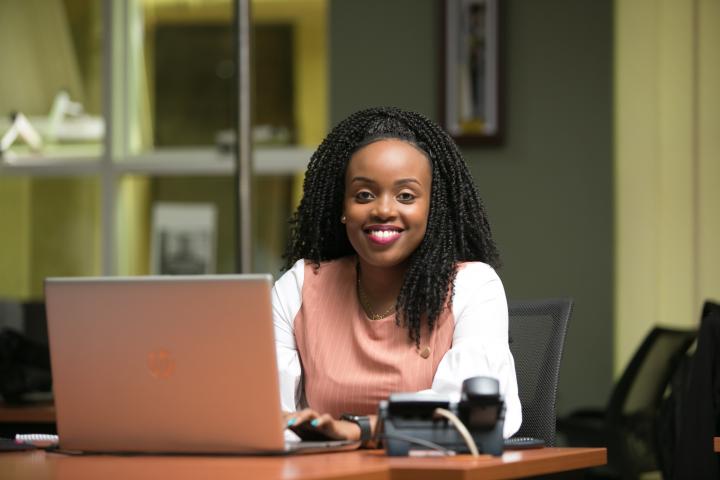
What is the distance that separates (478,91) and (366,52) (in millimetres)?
546

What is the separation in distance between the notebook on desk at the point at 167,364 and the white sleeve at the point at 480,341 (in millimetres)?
340

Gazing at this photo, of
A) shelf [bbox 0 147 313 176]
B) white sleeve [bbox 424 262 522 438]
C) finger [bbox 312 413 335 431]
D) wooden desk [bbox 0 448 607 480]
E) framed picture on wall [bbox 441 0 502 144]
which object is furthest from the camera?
shelf [bbox 0 147 313 176]

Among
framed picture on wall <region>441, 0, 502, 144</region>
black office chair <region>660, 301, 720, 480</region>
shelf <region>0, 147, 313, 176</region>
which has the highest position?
framed picture on wall <region>441, 0, 502, 144</region>

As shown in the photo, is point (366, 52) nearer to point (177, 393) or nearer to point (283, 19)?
point (283, 19)

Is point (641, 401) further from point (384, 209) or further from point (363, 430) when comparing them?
point (363, 430)

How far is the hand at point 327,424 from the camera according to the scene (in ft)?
6.13

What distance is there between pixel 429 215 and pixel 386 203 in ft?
0.49

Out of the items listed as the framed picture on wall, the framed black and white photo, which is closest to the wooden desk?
the framed picture on wall

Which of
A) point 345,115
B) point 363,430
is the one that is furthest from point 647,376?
point 363,430

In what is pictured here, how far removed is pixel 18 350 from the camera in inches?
150

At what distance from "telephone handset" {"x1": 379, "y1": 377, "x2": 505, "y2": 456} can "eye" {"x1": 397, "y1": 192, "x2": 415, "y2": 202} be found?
48 centimetres

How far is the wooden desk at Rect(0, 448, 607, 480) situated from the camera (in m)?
1.57

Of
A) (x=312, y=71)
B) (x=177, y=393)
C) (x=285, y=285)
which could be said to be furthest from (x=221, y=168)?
(x=177, y=393)

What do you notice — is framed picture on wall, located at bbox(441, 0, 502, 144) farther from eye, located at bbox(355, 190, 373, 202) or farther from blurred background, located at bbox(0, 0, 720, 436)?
eye, located at bbox(355, 190, 373, 202)
